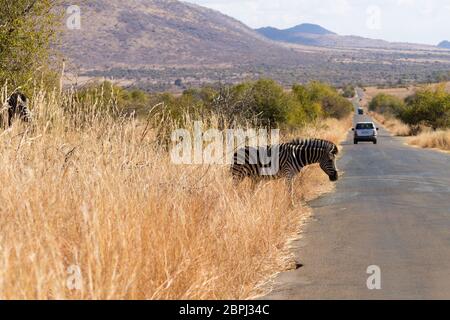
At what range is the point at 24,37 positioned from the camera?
15031mm

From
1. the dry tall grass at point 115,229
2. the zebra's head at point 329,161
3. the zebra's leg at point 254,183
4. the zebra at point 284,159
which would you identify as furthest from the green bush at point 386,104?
the dry tall grass at point 115,229

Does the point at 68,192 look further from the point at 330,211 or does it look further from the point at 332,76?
the point at 332,76

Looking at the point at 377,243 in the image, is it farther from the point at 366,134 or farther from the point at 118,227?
the point at 366,134

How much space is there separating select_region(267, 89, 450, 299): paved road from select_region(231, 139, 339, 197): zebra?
78cm

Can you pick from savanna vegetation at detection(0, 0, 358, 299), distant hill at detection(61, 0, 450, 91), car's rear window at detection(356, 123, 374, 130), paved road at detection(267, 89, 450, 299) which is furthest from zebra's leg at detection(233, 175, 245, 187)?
distant hill at detection(61, 0, 450, 91)

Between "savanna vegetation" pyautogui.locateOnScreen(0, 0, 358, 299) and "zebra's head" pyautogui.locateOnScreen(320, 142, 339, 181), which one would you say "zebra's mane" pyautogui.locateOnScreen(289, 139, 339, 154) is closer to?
"zebra's head" pyautogui.locateOnScreen(320, 142, 339, 181)

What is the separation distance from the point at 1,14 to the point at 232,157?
5.77 metres

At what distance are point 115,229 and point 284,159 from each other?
8540 millimetres

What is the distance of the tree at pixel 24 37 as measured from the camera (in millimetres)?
14813

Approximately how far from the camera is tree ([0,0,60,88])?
48.6ft

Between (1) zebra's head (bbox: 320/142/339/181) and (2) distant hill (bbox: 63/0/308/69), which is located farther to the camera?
(2) distant hill (bbox: 63/0/308/69)

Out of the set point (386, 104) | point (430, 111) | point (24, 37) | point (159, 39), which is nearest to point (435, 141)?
point (430, 111)

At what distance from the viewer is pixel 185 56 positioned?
483 ft
